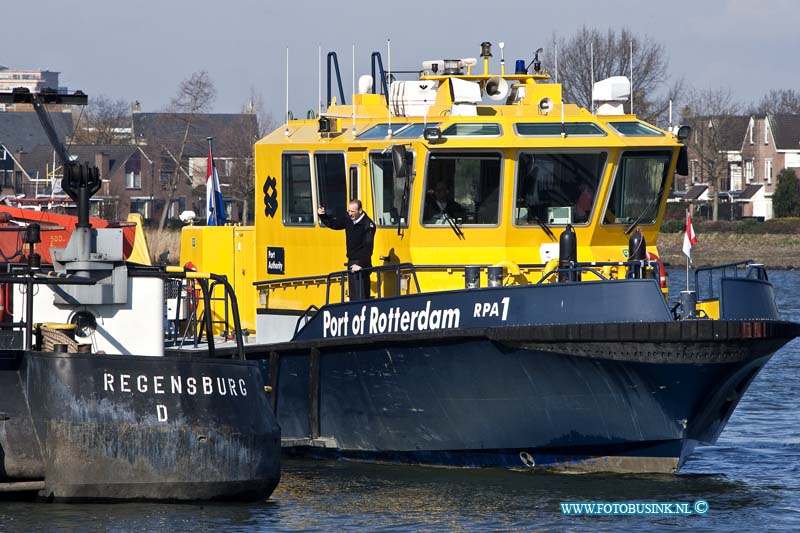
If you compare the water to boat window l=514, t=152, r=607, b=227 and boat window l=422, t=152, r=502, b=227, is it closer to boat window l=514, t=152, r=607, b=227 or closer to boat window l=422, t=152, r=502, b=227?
boat window l=422, t=152, r=502, b=227

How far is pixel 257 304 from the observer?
15.4 metres

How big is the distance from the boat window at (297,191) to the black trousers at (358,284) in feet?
3.84

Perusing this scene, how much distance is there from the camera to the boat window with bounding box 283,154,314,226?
585 inches

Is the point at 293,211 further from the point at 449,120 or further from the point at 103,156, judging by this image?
the point at 103,156

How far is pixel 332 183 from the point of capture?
48.0 feet

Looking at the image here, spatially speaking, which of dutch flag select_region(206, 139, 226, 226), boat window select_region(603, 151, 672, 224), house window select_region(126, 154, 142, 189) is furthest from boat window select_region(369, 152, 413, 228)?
house window select_region(126, 154, 142, 189)

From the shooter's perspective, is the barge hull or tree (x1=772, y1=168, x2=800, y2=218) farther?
tree (x1=772, y1=168, x2=800, y2=218)

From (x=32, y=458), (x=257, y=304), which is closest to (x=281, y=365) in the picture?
(x=257, y=304)

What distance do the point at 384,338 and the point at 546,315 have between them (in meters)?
1.48

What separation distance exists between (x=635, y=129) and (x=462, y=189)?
1.76m

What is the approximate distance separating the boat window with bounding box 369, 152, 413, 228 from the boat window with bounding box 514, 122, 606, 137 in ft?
3.85

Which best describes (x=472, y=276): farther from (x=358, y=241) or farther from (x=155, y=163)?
(x=155, y=163)

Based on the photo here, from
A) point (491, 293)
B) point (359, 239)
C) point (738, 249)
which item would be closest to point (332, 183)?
point (359, 239)

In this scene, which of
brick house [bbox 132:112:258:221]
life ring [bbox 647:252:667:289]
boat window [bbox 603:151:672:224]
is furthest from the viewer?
brick house [bbox 132:112:258:221]
